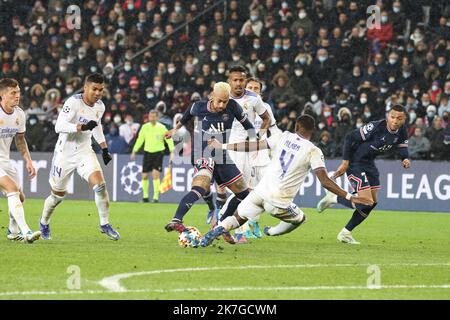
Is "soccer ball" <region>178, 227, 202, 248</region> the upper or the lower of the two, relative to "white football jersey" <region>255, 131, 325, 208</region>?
lower

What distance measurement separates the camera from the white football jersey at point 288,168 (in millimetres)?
12766

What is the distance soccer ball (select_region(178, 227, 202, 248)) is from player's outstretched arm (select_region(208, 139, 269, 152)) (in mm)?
1161

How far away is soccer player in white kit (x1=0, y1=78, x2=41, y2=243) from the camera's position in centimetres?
1342

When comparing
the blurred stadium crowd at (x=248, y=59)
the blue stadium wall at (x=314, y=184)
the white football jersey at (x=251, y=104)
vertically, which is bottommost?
the blue stadium wall at (x=314, y=184)

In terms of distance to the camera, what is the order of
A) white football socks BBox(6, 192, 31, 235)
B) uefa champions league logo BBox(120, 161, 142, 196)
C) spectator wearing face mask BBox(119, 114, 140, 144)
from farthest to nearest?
spectator wearing face mask BBox(119, 114, 140, 144)
uefa champions league logo BBox(120, 161, 142, 196)
white football socks BBox(6, 192, 31, 235)

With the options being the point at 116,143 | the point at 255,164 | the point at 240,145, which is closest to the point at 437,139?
the point at 116,143

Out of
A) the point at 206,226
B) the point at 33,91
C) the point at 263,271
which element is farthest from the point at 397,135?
the point at 33,91

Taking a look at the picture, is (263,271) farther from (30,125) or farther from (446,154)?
(30,125)

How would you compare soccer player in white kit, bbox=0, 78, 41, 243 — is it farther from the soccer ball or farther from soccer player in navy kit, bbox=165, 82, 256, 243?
soccer player in navy kit, bbox=165, 82, 256, 243

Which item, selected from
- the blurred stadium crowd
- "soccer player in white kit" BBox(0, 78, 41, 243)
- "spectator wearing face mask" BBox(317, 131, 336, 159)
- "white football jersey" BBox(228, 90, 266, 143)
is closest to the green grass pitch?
"soccer player in white kit" BBox(0, 78, 41, 243)

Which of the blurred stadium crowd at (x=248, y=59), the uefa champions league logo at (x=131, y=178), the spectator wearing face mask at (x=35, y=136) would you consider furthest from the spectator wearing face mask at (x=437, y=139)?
→ the spectator wearing face mask at (x=35, y=136)

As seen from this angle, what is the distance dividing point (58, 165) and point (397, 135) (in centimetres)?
524

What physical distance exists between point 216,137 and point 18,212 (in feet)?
9.49

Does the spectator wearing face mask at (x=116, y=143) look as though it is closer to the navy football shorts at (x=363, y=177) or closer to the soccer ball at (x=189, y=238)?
the navy football shorts at (x=363, y=177)
